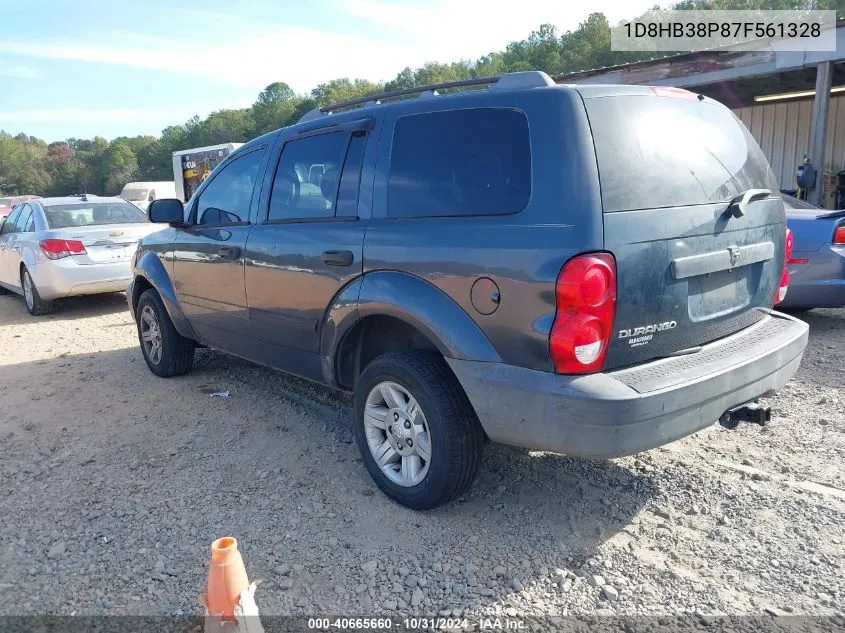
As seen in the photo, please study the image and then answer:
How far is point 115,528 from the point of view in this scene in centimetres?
327

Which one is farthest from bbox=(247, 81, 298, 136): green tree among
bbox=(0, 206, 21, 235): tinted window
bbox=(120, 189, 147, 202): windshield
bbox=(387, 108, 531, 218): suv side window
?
bbox=(387, 108, 531, 218): suv side window

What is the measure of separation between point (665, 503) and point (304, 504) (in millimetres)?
1844

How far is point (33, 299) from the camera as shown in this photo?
904 centimetres

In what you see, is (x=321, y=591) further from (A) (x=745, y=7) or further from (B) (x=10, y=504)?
(A) (x=745, y=7)

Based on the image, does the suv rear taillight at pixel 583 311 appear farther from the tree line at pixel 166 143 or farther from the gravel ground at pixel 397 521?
the tree line at pixel 166 143

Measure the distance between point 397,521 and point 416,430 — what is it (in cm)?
46

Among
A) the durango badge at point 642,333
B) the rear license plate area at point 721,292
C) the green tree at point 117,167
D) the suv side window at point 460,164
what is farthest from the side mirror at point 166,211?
the green tree at point 117,167

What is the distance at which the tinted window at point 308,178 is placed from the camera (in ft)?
12.4

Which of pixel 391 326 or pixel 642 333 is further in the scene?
pixel 391 326

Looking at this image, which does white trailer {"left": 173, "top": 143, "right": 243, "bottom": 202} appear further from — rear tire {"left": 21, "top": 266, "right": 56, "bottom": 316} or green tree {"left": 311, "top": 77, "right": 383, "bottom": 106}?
green tree {"left": 311, "top": 77, "right": 383, "bottom": 106}

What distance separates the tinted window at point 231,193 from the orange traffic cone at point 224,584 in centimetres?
261

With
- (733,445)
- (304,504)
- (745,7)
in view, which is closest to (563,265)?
(304,504)

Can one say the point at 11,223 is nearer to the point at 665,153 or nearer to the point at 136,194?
the point at 665,153

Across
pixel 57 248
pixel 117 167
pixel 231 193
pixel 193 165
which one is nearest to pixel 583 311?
pixel 231 193
